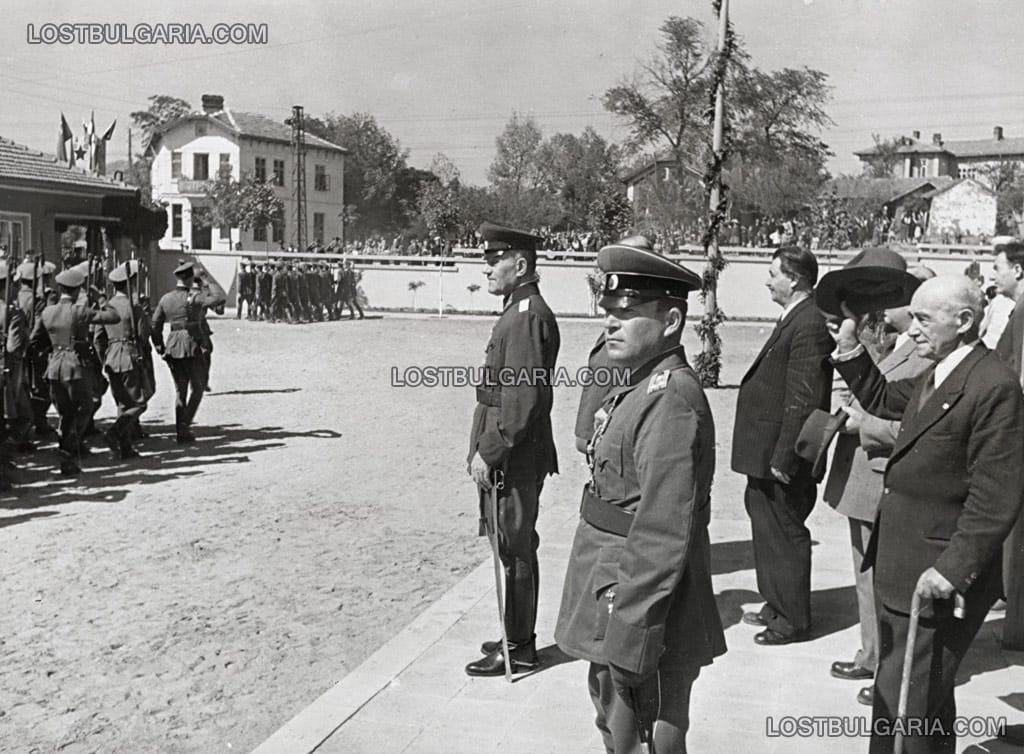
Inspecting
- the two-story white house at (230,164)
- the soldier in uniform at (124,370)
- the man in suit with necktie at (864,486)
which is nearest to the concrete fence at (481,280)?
the soldier in uniform at (124,370)

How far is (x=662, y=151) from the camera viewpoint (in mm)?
42750

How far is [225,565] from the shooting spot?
6.98m

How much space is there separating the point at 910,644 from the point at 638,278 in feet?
4.67

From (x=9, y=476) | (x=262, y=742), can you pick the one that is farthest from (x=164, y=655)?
(x=9, y=476)

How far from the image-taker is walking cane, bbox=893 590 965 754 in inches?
132

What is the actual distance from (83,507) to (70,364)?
1782mm

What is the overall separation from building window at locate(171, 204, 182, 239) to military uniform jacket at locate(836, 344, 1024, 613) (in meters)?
63.4

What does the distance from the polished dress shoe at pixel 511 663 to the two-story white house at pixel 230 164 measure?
181 ft

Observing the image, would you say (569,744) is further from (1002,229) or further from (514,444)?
(1002,229)

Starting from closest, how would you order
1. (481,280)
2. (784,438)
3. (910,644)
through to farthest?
1. (910,644)
2. (784,438)
3. (481,280)

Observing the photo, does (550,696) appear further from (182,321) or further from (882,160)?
(882,160)

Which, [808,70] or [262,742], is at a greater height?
[808,70]

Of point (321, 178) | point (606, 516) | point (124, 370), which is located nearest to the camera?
point (606, 516)

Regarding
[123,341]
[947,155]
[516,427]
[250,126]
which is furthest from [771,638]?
[947,155]
